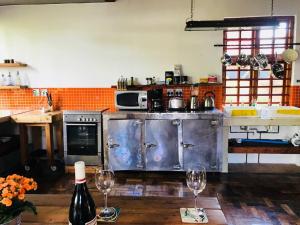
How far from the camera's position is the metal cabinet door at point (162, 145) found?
3812 mm

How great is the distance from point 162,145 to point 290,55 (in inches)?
92.2

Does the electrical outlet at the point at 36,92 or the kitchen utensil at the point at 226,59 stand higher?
the kitchen utensil at the point at 226,59

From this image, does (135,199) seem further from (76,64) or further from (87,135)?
(76,64)

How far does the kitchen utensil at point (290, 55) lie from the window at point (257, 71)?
124 mm

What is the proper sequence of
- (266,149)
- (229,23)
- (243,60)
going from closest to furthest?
(229,23) → (266,149) → (243,60)

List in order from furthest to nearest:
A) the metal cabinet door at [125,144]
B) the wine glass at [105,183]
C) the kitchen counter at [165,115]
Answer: the metal cabinet door at [125,144], the kitchen counter at [165,115], the wine glass at [105,183]

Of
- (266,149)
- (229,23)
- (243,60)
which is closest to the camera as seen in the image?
(229,23)

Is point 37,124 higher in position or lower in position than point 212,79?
lower

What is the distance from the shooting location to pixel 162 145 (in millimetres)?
3842

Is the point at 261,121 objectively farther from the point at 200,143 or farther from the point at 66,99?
the point at 66,99

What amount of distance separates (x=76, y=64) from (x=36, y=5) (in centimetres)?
113

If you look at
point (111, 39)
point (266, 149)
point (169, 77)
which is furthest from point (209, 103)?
point (111, 39)

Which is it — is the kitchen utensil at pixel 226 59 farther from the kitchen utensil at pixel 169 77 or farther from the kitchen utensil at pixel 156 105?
the kitchen utensil at pixel 156 105

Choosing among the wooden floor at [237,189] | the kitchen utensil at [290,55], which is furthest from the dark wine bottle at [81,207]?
the kitchen utensil at [290,55]
